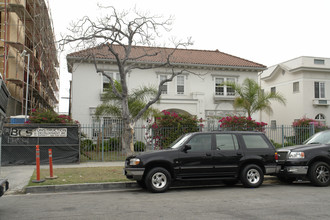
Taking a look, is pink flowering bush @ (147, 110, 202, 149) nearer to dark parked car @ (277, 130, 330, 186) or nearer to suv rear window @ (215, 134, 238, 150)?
suv rear window @ (215, 134, 238, 150)

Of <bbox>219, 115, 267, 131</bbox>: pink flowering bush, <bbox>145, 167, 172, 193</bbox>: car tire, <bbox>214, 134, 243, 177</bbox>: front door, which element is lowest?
<bbox>145, 167, 172, 193</bbox>: car tire

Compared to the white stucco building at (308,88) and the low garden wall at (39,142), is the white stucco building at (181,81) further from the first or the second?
the low garden wall at (39,142)

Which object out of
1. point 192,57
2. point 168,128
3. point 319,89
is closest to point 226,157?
point 168,128

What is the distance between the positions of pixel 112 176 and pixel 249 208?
5.69m

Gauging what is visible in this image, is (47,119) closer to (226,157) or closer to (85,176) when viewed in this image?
(85,176)

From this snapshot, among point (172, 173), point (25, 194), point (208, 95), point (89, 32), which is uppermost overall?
point (89, 32)

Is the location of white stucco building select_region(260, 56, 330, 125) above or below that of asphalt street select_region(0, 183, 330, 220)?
above

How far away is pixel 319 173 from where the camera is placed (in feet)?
32.1

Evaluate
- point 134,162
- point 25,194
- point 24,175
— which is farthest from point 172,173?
point 24,175

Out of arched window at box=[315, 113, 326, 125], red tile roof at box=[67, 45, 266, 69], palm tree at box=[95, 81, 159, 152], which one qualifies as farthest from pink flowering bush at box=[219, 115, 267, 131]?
arched window at box=[315, 113, 326, 125]

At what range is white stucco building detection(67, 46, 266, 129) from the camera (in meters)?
26.0

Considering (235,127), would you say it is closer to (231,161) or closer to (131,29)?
(131,29)

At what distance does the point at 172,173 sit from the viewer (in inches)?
361

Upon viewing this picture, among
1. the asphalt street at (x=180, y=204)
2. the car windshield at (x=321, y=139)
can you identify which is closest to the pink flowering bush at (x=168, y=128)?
the car windshield at (x=321, y=139)
